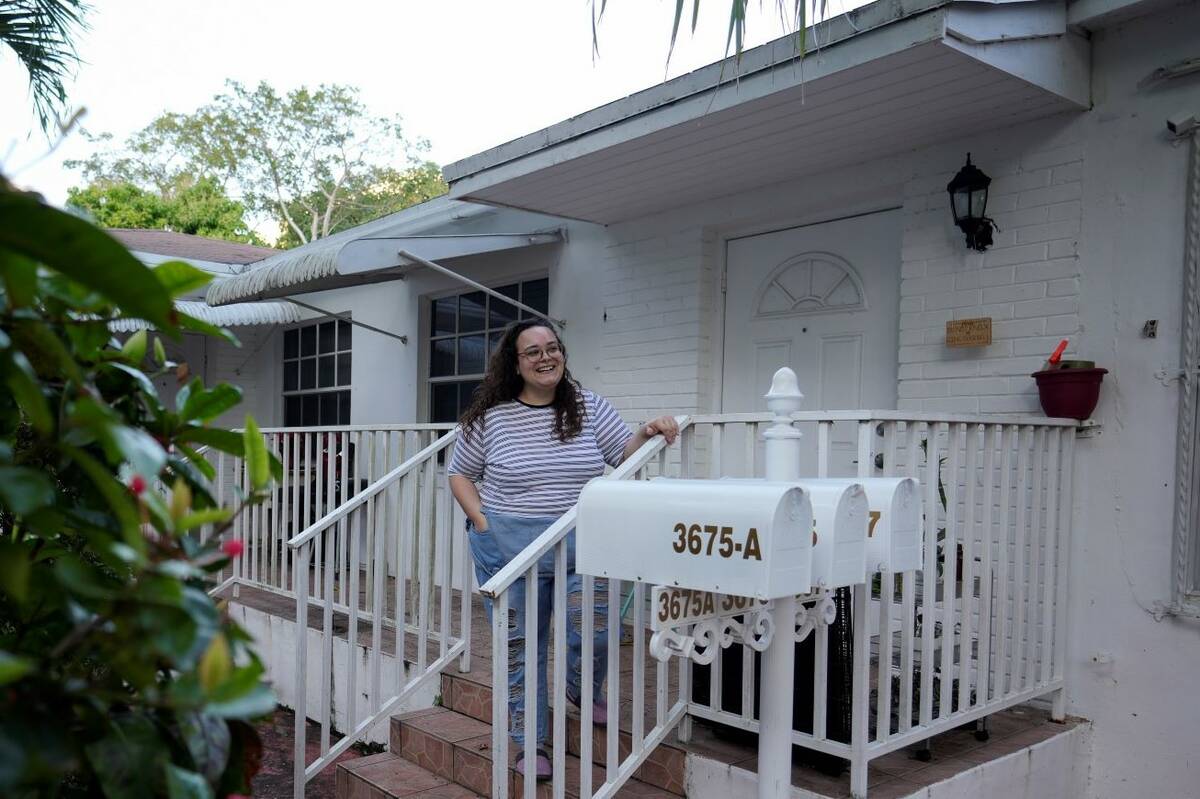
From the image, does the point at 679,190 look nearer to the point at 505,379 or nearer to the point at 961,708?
the point at 505,379

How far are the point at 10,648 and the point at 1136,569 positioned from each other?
353 cm

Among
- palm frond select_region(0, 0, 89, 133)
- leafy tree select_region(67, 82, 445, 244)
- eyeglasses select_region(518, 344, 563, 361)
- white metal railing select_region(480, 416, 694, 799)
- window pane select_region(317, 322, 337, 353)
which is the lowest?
white metal railing select_region(480, 416, 694, 799)

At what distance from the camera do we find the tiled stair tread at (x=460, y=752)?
10.3 ft

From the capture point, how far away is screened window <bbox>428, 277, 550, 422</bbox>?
625 cm

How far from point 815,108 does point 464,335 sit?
11.5ft

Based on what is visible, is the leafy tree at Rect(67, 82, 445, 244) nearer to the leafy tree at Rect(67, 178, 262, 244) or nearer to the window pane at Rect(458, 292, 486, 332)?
the leafy tree at Rect(67, 178, 262, 244)

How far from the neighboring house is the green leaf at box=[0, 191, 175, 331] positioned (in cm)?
251

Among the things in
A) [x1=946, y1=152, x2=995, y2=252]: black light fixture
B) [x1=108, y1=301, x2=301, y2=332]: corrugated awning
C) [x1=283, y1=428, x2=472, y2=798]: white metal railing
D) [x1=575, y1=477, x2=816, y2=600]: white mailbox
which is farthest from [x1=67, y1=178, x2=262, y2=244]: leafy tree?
[x1=575, y1=477, x2=816, y2=600]: white mailbox

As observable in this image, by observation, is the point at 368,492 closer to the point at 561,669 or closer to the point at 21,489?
the point at 561,669

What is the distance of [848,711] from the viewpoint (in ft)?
9.20

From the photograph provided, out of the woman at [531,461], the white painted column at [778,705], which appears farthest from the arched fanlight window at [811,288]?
the white painted column at [778,705]

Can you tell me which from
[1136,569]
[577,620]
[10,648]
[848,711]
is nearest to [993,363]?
[1136,569]

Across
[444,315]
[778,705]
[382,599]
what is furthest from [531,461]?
[444,315]

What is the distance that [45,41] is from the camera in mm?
4875
